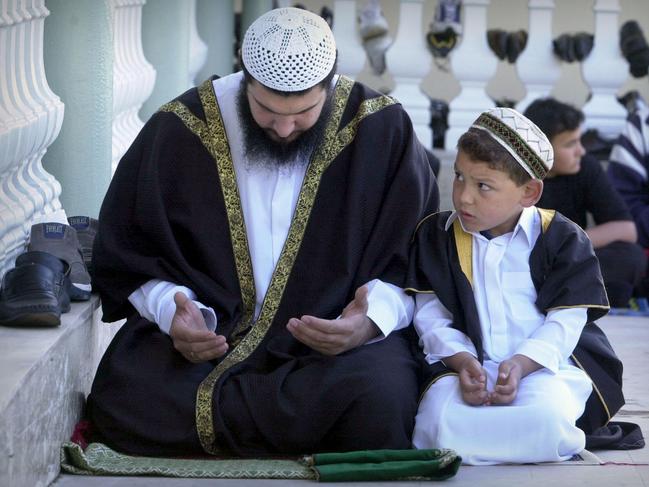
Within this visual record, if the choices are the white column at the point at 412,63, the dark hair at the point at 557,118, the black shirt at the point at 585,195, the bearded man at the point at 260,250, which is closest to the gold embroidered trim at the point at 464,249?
the bearded man at the point at 260,250

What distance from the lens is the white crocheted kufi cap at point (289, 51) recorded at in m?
4.75

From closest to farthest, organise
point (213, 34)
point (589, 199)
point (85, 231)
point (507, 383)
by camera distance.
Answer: point (507, 383), point (85, 231), point (589, 199), point (213, 34)

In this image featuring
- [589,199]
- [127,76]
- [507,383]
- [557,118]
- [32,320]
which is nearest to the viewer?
[32,320]

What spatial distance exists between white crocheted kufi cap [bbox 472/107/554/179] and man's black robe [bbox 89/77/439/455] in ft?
1.26

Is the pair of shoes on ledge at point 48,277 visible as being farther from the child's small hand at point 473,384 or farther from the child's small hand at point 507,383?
the child's small hand at point 507,383

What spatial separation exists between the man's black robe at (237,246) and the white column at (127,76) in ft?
4.24

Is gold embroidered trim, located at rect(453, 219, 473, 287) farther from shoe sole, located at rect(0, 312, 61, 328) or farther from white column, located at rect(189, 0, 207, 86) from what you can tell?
white column, located at rect(189, 0, 207, 86)

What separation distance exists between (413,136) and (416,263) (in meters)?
0.45

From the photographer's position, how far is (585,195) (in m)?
7.62

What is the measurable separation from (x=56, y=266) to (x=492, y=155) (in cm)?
145

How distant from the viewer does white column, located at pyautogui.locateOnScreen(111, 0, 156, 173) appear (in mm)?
6375

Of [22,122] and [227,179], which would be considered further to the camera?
[227,179]

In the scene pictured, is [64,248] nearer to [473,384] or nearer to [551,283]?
[473,384]

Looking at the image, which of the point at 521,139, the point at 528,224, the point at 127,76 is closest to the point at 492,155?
the point at 521,139
